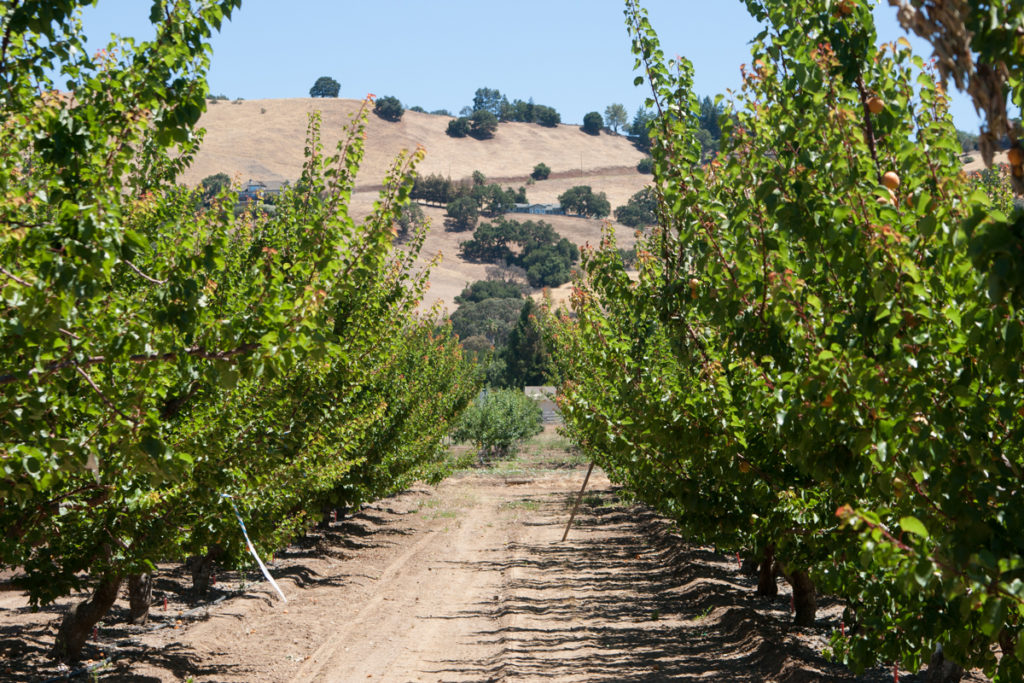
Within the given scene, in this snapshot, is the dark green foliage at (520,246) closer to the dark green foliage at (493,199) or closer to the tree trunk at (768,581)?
the dark green foliage at (493,199)

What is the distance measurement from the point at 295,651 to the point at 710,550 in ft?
35.9

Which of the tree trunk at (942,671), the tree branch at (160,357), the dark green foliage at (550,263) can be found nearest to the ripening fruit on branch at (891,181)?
the tree branch at (160,357)

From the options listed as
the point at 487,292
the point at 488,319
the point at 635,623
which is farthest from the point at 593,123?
the point at 635,623

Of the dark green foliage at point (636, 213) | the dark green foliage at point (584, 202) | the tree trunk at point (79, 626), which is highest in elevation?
the dark green foliage at point (584, 202)

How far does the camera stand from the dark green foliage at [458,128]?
165250 millimetres

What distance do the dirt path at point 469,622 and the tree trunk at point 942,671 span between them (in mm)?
1233

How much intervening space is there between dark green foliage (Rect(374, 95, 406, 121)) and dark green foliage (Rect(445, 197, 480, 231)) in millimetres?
35839

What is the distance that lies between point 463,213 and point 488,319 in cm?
4094

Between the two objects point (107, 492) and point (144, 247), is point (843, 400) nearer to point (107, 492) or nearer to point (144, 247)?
point (144, 247)

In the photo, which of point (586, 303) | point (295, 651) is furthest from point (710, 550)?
point (295, 651)

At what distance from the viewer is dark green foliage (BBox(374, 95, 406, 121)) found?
159m

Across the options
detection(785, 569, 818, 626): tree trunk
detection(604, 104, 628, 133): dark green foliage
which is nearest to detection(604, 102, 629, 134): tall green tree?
detection(604, 104, 628, 133): dark green foliage

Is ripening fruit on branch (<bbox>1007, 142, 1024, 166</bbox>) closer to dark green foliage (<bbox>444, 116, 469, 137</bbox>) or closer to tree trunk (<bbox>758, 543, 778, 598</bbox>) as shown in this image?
tree trunk (<bbox>758, 543, 778, 598</bbox>)

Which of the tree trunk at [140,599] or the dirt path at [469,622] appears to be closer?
the dirt path at [469,622]
